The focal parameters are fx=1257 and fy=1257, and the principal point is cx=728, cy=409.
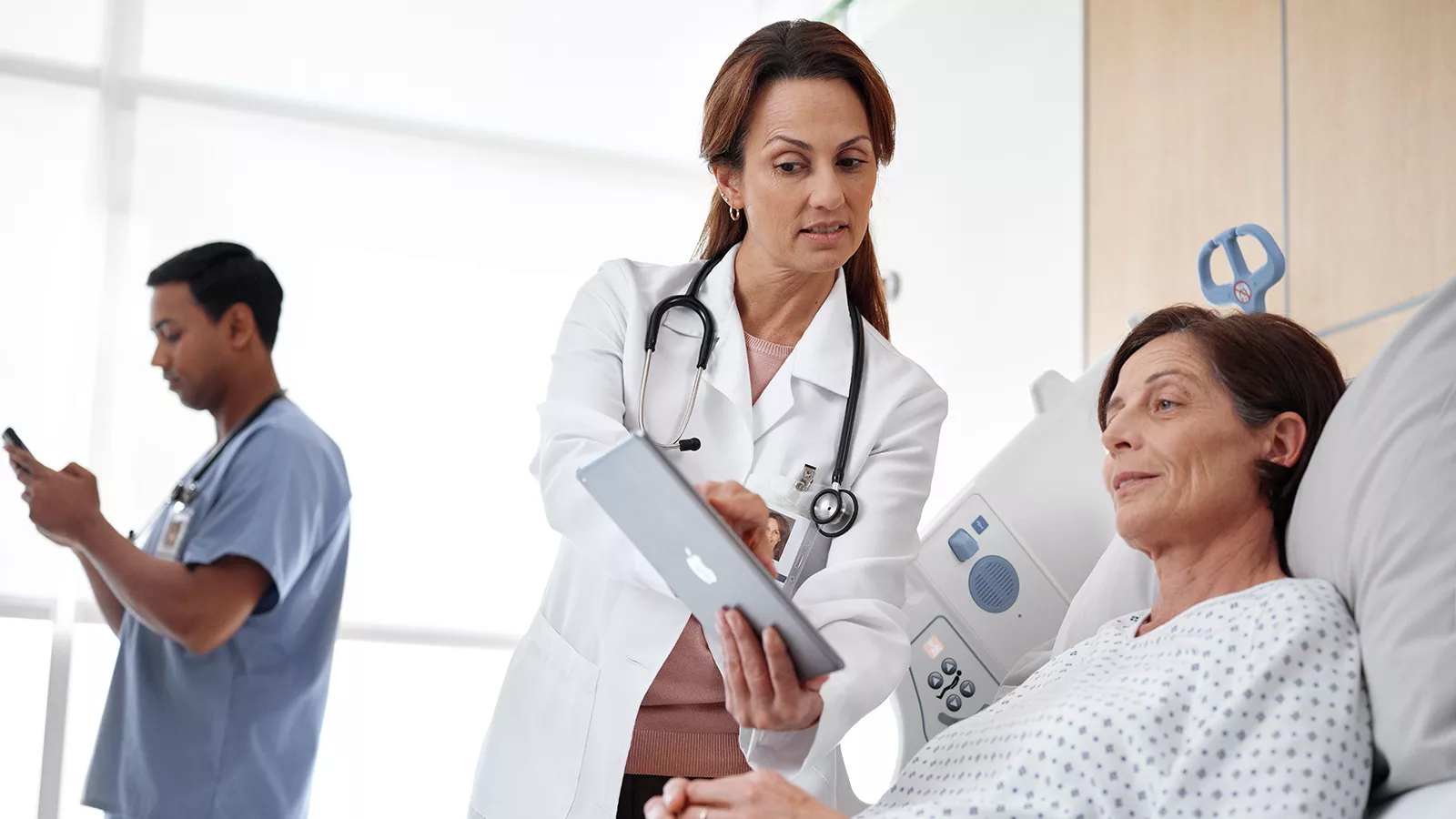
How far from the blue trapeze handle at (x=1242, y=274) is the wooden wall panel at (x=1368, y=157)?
9.2 inches

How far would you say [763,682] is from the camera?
121cm

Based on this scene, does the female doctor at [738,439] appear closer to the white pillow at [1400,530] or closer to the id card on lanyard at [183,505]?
the white pillow at [1400,530]

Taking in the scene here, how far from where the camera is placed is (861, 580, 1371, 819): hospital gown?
106cm

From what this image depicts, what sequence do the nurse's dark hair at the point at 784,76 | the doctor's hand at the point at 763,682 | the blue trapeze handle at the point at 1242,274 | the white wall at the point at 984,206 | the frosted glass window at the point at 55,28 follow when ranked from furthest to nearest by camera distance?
1. the frosted glass window at the point at 55,28
2. the white wall at the point at 984,206
3. the blue trapeze handle at the point at 1242,274
4. the nurse's dark hair at the point at 784,76
5. the doctor's hand at the point at 763,682

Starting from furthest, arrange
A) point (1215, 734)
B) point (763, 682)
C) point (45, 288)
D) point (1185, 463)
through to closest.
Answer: point (45, 288) < point (1185, 463) < point (763, 682) < point (1215, 734)

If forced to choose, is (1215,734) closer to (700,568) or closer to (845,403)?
(700,568)

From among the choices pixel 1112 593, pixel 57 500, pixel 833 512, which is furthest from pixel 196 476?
pixel 1112 593

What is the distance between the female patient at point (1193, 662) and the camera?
1.08 meters

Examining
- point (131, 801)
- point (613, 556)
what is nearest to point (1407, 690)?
point (613, 556)

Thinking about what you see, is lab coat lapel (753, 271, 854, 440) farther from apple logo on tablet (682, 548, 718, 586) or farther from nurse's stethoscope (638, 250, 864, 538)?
apple logo on tablet (682, 548, 718, 586)

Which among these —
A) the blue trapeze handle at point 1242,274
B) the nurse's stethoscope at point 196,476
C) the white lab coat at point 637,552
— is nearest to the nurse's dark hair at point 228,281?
the nurse's stethoscope at point 196,476

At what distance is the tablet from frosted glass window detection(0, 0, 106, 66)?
2.84 meters

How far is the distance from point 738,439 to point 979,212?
1.88 metres

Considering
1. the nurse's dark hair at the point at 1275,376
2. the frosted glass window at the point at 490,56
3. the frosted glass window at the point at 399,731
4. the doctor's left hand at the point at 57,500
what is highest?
the frosted glass window at the point at 490,56
